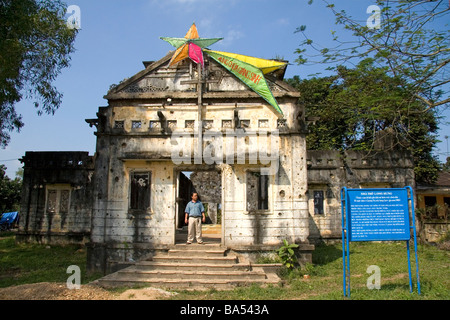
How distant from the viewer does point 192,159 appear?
10.9 metres

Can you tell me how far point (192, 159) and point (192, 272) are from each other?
3.48m

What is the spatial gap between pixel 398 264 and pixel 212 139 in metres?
7.11

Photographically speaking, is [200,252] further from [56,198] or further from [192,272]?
[56,198]

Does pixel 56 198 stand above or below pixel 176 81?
below

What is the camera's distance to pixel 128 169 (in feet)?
36.8

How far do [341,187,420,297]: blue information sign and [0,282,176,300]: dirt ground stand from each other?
4272 millimetres

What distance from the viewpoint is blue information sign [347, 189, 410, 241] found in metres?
7.07

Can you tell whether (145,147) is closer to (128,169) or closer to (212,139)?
(128,169)

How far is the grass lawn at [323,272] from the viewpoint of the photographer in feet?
24.7

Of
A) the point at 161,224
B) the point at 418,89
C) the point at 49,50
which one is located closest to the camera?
the point at 418,89

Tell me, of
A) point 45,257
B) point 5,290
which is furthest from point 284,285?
point 45,257

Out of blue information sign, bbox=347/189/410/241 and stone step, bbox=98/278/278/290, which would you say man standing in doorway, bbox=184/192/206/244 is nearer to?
stone step, bbox=98/278/278/290

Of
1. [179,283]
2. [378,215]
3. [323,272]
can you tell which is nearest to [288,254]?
[323,272]

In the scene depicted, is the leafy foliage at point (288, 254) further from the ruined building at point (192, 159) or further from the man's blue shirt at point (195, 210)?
the man's blue shirt at point (195, 210)
